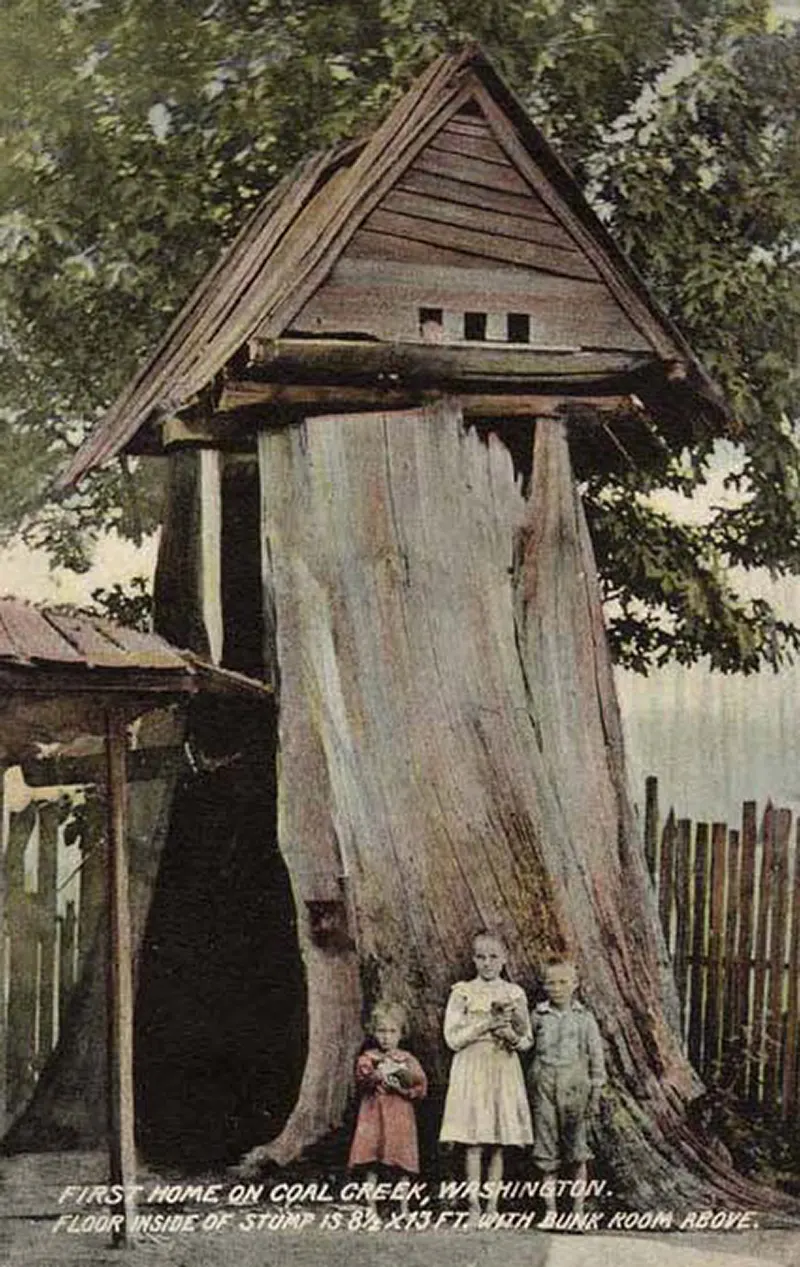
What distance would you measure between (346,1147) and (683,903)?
2.75ft

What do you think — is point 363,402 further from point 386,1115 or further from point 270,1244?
point 270,1244

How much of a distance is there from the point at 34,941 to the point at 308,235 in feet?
4.85

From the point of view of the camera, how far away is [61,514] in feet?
11.4

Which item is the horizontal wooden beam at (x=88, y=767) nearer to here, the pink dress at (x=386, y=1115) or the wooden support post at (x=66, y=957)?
the wooden support post at (x=66, y=957)

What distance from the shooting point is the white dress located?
3461mm

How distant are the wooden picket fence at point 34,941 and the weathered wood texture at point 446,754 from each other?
425mm

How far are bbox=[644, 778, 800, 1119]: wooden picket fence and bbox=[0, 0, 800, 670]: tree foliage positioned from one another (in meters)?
0.37

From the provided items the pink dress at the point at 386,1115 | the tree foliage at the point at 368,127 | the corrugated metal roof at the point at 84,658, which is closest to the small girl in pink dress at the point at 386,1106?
the pink dress at the point at 386,1115

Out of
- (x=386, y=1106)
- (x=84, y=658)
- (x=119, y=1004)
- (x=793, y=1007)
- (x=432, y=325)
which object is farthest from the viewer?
(x=793, y=1007)

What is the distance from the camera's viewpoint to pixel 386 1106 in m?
3.44

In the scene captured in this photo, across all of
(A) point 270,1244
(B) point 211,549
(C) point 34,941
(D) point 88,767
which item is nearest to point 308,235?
(B) point 211,549

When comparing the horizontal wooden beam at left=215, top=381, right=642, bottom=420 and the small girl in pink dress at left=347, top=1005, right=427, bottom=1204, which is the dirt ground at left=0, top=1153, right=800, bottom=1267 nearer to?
the small girl in pink dress at left=347, top=1005, right=427, bottom=1204

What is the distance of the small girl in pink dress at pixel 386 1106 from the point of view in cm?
345

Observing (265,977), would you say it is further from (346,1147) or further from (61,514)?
(61,514)
